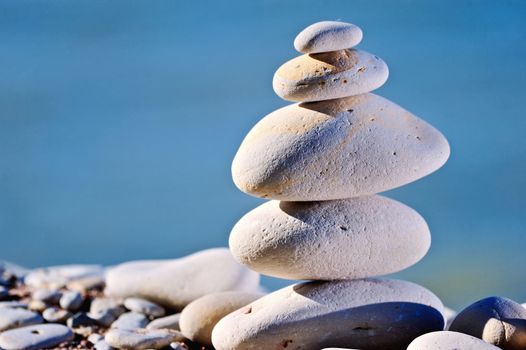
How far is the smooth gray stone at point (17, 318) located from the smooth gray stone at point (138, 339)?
24.7 inches

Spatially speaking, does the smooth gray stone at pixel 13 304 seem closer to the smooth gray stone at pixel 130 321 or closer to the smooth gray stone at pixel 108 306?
the smooth gray stone at pixel 108 306

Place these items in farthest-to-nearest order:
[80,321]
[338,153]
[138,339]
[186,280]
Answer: [186,280], [80,321], [138,339], [338,153]

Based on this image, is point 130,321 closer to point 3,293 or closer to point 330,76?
point 3,293

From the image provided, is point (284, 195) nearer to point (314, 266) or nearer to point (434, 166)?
point (314, 266)

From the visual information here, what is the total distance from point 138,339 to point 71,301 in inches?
40.6

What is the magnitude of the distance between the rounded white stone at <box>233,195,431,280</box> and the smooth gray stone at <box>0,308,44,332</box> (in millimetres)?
1254

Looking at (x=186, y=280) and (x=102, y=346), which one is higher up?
(x=186, y=280)

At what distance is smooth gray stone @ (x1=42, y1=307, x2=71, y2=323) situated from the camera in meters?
4.26

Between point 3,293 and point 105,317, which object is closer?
point 105,317

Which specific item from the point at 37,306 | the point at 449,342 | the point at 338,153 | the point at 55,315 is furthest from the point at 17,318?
the point at 449,342

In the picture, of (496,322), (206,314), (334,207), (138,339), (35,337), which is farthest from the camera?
(35,337)

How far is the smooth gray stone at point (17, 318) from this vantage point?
4.10m

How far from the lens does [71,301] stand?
14.7 feet

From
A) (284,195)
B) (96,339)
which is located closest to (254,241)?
(284,195)
